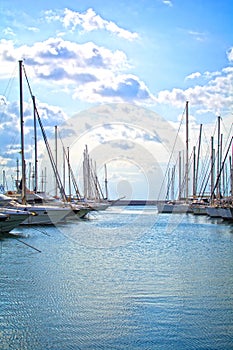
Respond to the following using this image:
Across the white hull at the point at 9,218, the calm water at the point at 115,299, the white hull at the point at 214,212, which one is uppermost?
the white hull at the point at 9,218

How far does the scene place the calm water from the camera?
A: 45.9 ft

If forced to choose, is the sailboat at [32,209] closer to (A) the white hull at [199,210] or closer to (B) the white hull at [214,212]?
(B) the white hull at [214,212]

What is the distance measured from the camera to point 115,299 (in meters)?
18.4

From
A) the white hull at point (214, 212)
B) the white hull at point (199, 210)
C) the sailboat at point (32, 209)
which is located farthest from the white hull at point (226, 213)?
the sailboat at point (32, 209)

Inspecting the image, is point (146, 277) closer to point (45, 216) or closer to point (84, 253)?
point (84, 253)

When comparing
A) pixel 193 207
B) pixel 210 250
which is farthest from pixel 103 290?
pixel 193 207

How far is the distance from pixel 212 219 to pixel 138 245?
3682cm

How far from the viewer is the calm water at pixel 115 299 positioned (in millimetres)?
13992

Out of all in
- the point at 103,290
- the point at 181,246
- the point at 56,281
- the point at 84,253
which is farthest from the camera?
the point at 181,246

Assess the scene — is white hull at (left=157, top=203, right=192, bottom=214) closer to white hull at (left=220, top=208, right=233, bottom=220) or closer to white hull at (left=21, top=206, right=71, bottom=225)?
white hull at (left=220, top=208, right=233, bottom=220)

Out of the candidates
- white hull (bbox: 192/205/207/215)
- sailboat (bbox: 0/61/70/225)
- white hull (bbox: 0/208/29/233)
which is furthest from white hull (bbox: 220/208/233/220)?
white hull (bbox: 0/208/29/233)

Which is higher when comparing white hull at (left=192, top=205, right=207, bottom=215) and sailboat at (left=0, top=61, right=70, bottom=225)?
sailboat at (left=0, top=61, right=70, bottom=225)

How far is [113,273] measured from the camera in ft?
79.3

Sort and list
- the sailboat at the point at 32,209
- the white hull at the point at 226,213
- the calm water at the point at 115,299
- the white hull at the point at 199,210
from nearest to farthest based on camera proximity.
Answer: the calm water at the point at 115,299
the sailboat at the point at 32,209
the white hull at the point at 226,213
the white hull at the point at 199,210
